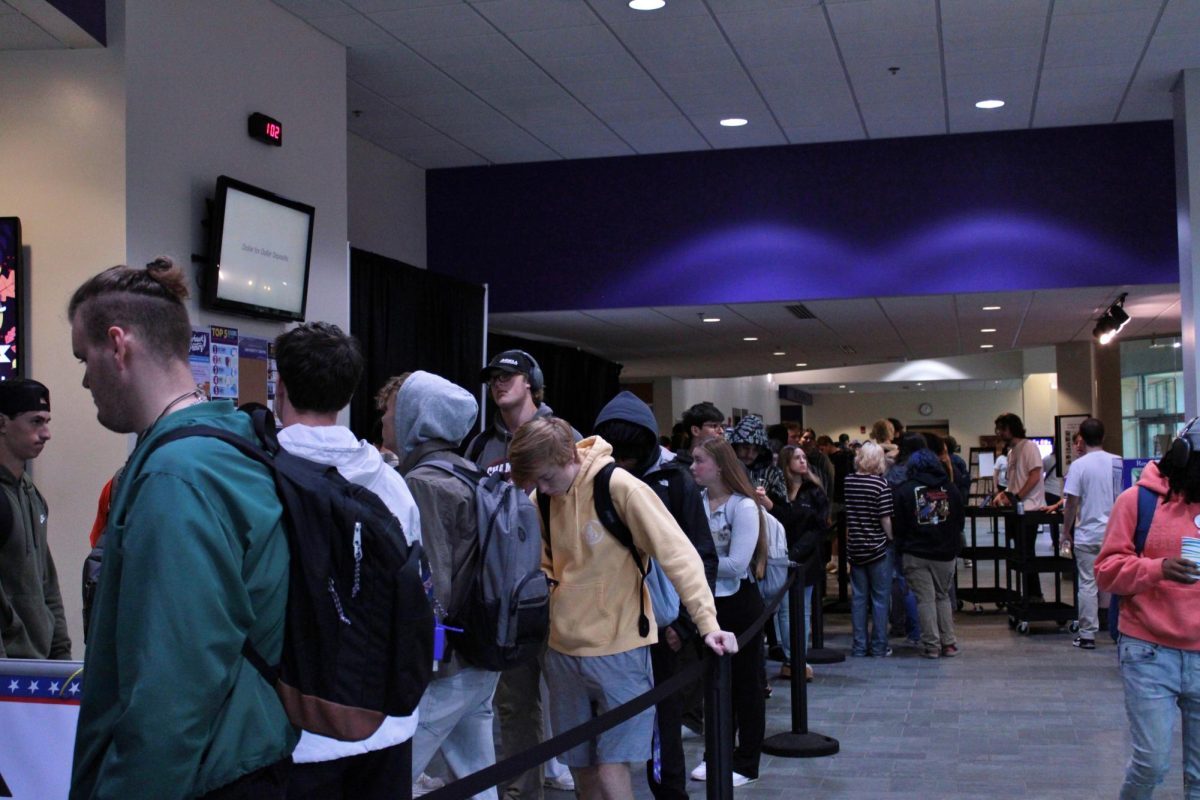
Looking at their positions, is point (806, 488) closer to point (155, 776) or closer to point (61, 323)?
point (61, 323)

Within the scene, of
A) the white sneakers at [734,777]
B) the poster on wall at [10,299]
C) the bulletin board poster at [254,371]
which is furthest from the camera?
the bulletin board poster at [254,371]

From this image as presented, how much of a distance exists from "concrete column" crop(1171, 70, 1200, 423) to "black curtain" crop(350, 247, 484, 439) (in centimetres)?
443

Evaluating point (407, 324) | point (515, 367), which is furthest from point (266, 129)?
point (407, 324)

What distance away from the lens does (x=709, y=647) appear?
3.33 meters

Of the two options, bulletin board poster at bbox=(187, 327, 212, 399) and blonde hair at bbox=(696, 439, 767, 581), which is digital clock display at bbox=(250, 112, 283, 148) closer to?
bulletin board poster at bbox=(187, 327, 212, 399)

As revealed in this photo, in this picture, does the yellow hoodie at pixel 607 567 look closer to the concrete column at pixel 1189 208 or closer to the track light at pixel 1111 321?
the concrete column at pixel 1189 208

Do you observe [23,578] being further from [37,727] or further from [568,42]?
[568,42]

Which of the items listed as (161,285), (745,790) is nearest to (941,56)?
(745,790)

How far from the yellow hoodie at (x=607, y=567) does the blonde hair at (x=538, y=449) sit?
122 millimetres

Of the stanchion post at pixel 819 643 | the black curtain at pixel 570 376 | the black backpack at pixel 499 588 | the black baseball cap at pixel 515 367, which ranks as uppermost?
the black curtain at pixel 570 376

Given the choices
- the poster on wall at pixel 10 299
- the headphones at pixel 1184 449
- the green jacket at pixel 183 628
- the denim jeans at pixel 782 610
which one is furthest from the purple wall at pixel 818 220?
the green jacket at pixel 183 628

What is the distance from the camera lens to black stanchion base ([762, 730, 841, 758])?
5.50 meters

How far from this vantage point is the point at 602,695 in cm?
347

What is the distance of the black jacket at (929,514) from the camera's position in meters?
8.11
